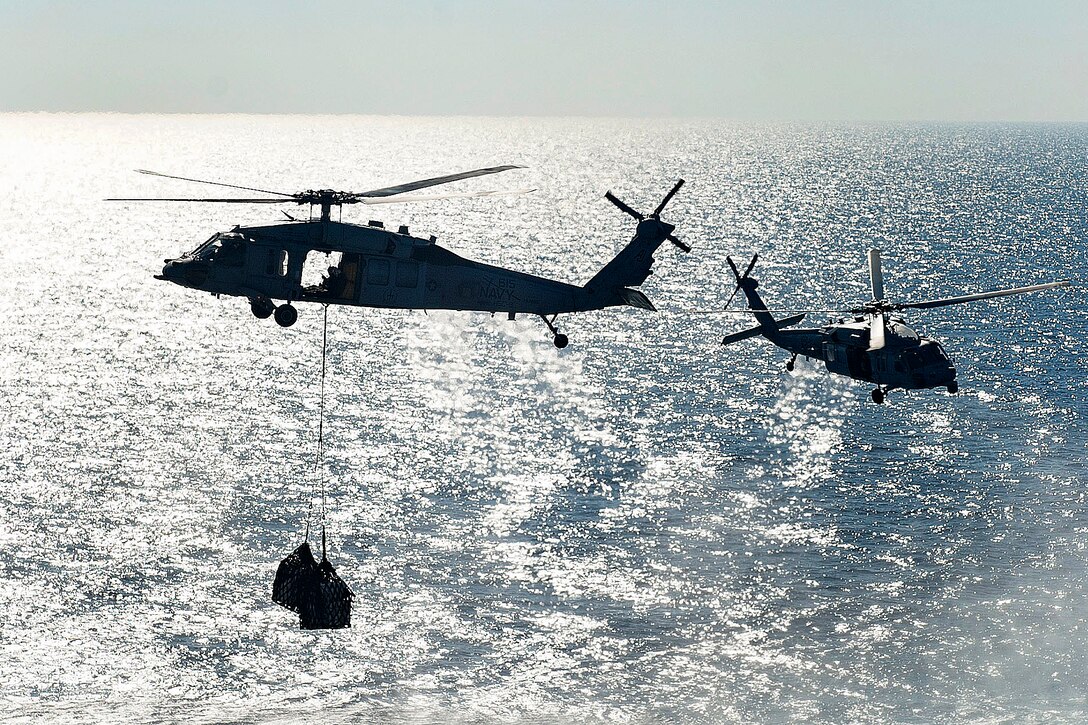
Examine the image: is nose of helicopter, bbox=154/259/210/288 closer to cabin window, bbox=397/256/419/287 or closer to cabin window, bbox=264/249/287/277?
cabin window, bbox=264/249/287/277

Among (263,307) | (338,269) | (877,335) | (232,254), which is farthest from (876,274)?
(232,254)

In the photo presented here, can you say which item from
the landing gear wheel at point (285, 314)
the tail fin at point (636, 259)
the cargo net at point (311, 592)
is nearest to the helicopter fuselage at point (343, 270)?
the landing gear wheel at point (285, 314)

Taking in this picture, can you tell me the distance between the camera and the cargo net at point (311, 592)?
2431 inches

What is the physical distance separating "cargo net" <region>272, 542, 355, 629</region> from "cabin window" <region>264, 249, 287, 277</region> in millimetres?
20285

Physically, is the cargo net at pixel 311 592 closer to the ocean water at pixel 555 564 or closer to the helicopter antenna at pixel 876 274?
the helicopter antenna at pixel 876 274

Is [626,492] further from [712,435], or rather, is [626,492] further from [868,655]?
Answer: [868,655]

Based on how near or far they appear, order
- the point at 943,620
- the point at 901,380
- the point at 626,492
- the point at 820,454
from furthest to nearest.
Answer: the point at 820,454 < the point at 626,492 < the point at 943,620 < the point at 901,380

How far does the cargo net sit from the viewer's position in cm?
6175

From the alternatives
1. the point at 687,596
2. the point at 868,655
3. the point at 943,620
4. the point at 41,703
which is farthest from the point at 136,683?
the point at 943,620

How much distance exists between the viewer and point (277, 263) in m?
45.5

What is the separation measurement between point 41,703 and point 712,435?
91723mm

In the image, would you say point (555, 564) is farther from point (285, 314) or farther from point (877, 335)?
point (285, 314)

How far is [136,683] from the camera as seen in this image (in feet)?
404

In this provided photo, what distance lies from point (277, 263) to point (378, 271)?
3.74 m
